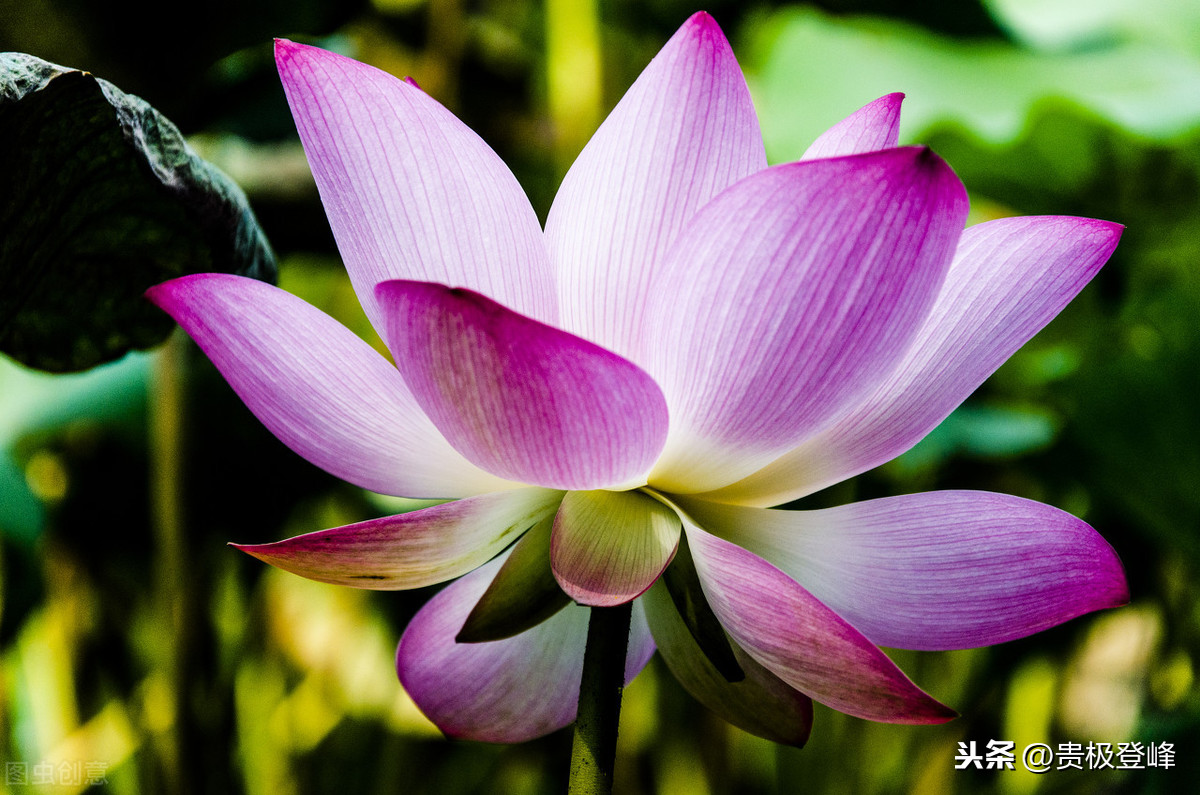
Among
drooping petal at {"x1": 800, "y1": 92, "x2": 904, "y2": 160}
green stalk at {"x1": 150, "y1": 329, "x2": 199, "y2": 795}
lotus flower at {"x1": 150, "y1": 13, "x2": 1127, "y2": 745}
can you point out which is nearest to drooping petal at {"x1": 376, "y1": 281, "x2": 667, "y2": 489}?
lotus flower at {"x1": 150, "y1": 13, "x2": 1127, "y2": 745}

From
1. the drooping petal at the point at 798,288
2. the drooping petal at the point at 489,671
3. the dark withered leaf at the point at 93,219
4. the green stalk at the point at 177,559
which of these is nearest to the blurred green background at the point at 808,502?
the green stalk at the point at 177,559

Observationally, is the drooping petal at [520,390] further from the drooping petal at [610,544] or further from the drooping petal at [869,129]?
the drooping petal at [869,129]

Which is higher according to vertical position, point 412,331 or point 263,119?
point 263,119

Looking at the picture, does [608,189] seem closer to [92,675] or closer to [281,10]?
[281,10]

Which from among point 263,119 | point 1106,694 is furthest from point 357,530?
point 1106,694

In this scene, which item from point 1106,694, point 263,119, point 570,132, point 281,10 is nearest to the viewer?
point 281,10

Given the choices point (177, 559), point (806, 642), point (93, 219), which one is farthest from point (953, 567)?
point (177, 559)
